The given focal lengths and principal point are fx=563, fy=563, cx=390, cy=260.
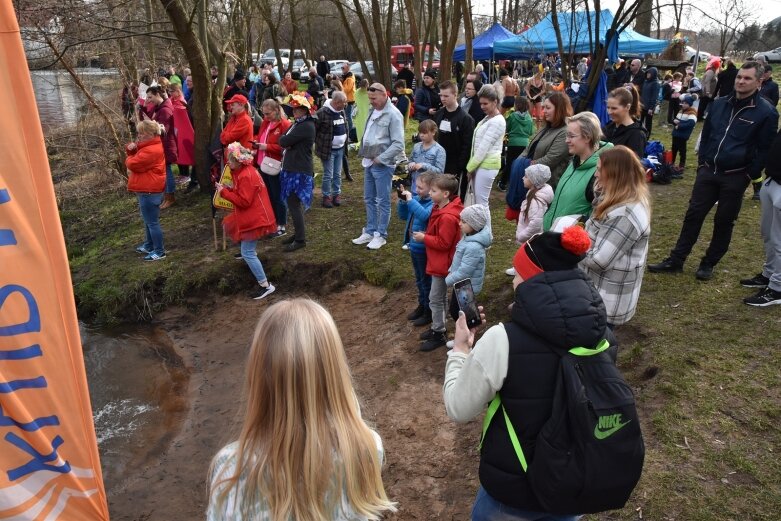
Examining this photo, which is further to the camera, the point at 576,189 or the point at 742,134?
the point at 742,134

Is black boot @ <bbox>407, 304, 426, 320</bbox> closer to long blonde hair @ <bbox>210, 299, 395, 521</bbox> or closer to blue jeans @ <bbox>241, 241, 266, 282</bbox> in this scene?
blue jeans @ <bbox>241, 241, 266, 282</bbox>

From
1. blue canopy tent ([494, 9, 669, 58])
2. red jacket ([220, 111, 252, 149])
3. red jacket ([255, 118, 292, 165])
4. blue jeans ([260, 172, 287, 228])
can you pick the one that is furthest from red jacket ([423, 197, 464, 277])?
blue canopy tent ([494, 9, 669, 58])

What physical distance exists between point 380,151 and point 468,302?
4.43 meters

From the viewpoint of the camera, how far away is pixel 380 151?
699cm

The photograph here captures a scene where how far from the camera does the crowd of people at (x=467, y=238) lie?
1.67 m

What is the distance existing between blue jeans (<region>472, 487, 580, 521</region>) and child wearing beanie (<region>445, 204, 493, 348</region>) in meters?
2.25

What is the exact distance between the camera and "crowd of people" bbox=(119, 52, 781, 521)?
65.8 inches

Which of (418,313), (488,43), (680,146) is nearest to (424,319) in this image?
(418,313)

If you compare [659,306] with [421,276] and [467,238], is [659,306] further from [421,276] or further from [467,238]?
[421,276]

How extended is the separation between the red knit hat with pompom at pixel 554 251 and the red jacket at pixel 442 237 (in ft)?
7.91

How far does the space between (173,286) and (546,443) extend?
609 centimetres

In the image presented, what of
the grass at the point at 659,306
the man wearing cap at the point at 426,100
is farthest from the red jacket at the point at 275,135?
the man wearing cap at the point at 426,100

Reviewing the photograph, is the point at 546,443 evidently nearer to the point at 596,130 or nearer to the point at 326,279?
the point at 596,130

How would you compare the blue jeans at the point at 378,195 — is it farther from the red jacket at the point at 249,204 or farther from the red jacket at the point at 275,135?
the red jacket at the point at 249,204
